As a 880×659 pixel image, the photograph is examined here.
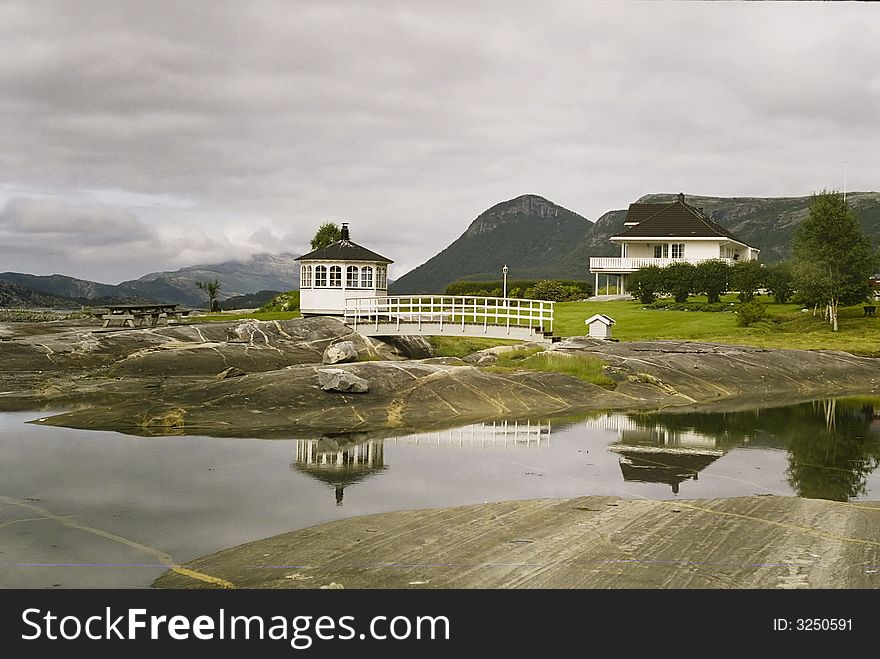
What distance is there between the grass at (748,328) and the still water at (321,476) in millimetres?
15279

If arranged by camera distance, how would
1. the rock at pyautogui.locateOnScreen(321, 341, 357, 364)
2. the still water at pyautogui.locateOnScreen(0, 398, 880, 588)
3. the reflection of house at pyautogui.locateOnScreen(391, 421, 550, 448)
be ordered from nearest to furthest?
the still water at pyautogui.locateOnScreen(0, 398, 880, 588) < the reflection of house at pyautogui.locateOnScreen(391, 421, 550, 448) < the rock at pyautogui.locateOnScreen(321, 341, 357, 364)

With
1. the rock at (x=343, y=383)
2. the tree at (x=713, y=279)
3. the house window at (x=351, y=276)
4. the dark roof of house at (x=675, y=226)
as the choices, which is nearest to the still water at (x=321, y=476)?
the rock at (x=343, y=383)

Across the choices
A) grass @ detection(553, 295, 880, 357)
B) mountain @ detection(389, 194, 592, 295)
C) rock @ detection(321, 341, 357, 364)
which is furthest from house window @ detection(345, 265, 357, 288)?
mountain @ detection(389, 194, 592, 295)

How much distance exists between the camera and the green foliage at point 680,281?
49562 millimetres

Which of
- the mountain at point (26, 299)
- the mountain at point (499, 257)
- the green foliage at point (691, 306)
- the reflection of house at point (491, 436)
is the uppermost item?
the mountain at point (499, 257)

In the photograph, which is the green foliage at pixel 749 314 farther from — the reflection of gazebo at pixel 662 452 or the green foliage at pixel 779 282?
the reflection of gazebo at pixel 662 452

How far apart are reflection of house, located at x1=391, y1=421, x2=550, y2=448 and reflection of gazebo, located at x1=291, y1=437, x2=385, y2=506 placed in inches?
45.5

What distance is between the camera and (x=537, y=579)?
27.2 ft

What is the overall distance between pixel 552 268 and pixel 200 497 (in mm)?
151349

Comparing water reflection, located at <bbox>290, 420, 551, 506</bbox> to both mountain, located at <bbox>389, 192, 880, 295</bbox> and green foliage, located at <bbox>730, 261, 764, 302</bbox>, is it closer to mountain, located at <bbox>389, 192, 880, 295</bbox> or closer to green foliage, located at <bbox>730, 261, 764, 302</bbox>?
green foliage, located at <bbox>730, 261, 764, 302</bbox>

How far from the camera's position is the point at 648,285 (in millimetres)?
50094

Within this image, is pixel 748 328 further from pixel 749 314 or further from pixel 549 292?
pixel 549 292

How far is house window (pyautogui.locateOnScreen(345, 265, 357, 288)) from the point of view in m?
44.2
